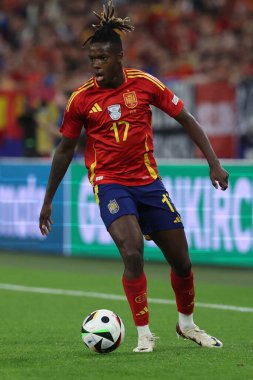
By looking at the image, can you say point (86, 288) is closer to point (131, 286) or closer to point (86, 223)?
point (86, 223)

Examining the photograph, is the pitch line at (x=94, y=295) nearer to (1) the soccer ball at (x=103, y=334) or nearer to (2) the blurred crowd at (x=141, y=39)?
(1) the soccer ball at (x=103, y=334)

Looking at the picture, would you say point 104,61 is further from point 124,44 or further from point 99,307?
point 124,44

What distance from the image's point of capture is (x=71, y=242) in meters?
16.8

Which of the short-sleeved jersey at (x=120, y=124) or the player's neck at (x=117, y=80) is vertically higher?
the player's neck at (x=117, y=80)

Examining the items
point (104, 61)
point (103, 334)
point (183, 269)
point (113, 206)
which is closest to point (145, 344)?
point (103, 334)

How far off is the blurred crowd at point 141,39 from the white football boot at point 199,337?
11.8 meters

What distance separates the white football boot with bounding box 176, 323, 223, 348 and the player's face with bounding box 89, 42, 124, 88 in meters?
1.94

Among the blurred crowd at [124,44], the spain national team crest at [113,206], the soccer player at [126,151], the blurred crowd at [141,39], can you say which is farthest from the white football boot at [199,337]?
the blurred crowd at [141,39]

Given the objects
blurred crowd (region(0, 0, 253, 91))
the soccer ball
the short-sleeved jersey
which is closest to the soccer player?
the short-sleeved jersey

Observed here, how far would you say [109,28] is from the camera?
7984mm

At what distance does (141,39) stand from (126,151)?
16317 mm

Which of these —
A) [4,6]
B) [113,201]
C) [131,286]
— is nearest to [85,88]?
[113,201]

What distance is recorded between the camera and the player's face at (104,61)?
25.8ft

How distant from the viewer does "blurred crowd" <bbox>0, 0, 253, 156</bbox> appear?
69.9 ft
